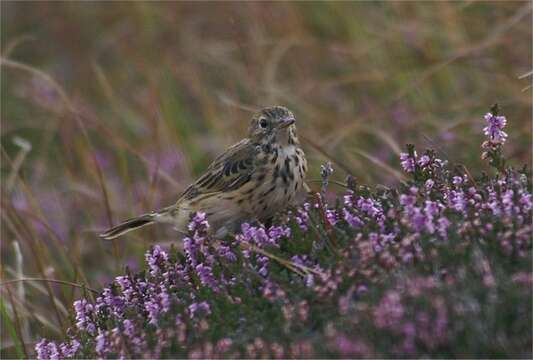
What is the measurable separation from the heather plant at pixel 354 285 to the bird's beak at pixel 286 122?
4.14ft

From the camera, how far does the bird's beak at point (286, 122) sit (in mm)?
5688

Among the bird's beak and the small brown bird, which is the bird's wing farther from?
the bird's beak

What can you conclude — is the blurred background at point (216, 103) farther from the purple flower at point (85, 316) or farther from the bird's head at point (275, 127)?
the purple flower at point (85, 316)

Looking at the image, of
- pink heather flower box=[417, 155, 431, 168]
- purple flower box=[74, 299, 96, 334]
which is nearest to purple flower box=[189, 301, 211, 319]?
purple flower box=[74, 299, 96, 334]

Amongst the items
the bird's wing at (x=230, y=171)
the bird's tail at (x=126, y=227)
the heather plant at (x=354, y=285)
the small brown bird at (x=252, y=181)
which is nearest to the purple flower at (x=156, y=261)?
the heather plant at (x=354, y=285)

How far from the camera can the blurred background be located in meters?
7.75

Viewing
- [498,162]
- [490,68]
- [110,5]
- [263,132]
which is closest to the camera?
[498,162]

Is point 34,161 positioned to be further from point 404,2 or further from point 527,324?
point 527,324

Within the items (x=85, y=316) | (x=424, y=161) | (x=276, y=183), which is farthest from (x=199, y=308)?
(x=276, y=183)

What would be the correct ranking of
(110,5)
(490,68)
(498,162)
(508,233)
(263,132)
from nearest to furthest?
(508,233), (498,162), (263,132), (490,68), (110,5)

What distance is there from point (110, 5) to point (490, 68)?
6911 millimetres

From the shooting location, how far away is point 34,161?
12.1m

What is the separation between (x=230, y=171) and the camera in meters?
5.78

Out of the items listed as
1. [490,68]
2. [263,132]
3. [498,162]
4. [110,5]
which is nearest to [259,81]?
[490,68]
